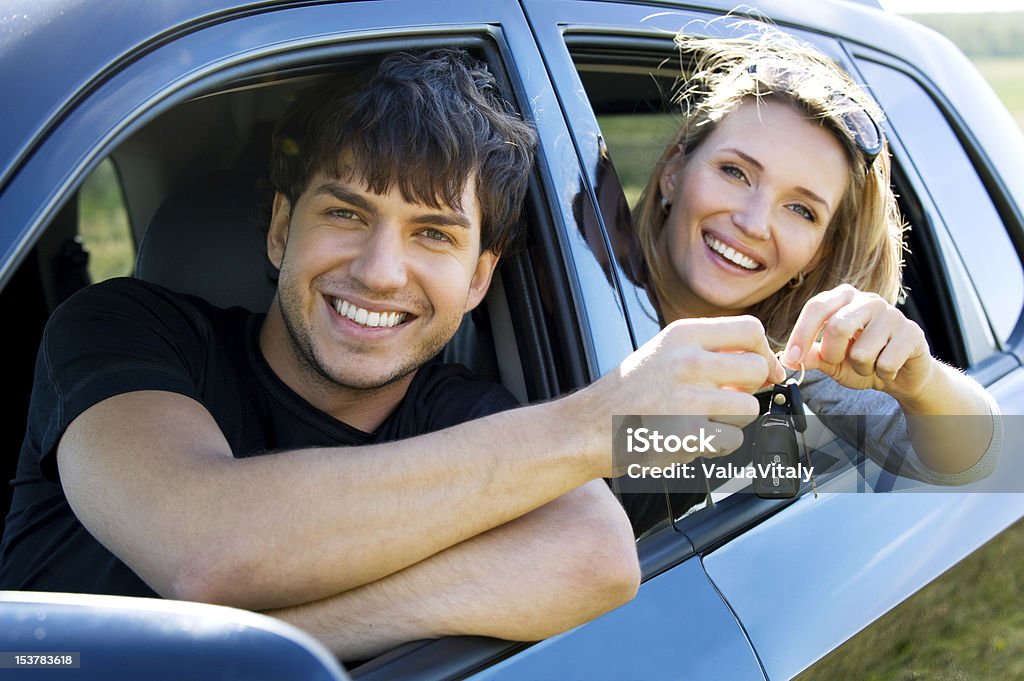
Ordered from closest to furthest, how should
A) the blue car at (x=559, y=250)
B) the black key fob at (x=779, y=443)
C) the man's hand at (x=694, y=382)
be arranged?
the blue car at (x=559, y=250), the man's hand at (x=694, y=382), the black key fob at (x=779, y=443)

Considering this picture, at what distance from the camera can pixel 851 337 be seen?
5.97 ft

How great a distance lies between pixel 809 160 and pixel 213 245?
53.7 inches

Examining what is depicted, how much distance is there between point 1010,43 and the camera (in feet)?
91.2

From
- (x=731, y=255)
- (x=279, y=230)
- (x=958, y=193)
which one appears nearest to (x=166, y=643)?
(x=279, y=230)

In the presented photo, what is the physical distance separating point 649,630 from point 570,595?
15 centimetres

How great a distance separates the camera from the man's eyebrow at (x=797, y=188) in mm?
2579

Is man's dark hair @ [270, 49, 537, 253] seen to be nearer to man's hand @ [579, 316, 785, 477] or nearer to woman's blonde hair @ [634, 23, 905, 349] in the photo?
man's hand @ [579, 316, 785, 477]

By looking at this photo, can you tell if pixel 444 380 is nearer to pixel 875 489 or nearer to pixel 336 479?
pixel 336 479

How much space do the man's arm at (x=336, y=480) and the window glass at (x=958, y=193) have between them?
4.49 ft

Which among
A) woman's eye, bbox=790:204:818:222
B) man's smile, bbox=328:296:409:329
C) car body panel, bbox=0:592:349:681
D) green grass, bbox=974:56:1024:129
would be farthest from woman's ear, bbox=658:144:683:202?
green grass, bbox=974:56:1024:129

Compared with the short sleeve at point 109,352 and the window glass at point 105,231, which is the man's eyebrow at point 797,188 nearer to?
the short sleeve at point 109,352

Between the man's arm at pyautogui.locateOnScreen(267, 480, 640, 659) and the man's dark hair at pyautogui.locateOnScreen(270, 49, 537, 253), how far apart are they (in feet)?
2.11

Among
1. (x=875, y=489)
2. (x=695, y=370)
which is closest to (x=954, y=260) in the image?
(x=875, y=489)

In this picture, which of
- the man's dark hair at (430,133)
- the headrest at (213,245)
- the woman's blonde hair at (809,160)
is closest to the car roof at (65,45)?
the man's dark hair at (430,133)
